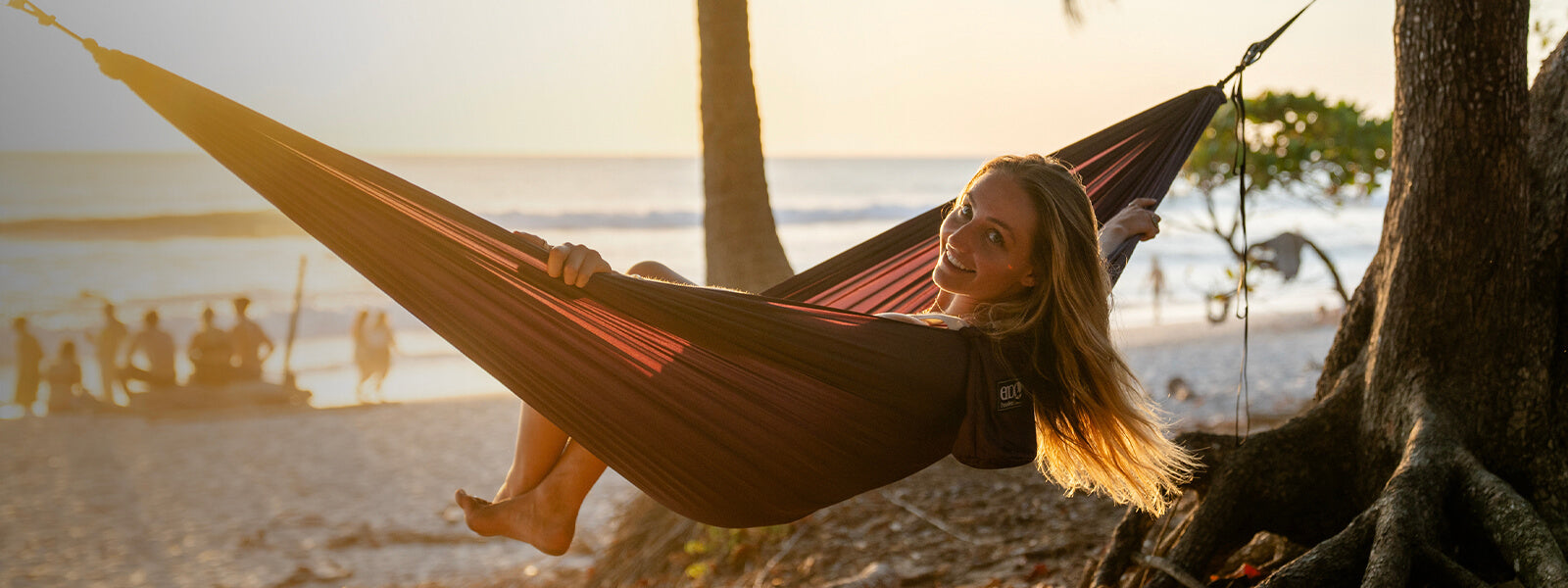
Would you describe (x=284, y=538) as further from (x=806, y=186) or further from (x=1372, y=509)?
(x=806, y=186)

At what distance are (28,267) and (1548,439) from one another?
1499 centimetres

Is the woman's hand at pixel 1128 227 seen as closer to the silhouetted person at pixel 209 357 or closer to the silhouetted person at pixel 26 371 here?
the silhouetted person at pixel 209 357

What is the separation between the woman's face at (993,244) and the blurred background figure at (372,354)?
6.87 metres

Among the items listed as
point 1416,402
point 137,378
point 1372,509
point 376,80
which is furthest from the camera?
point 376,80

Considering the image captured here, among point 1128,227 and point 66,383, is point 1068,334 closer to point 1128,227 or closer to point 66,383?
point 1128,227

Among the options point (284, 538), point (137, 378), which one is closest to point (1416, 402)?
point (284, 538)

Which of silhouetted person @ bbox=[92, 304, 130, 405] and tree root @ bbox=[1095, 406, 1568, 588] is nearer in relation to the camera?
tree root @ bbox=[1095, 406, 1568, 588]

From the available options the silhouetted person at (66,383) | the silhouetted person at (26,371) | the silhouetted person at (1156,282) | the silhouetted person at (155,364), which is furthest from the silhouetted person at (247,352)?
the silhouetted person at (1156,282)

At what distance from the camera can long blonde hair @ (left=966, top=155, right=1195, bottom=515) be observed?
1500mm

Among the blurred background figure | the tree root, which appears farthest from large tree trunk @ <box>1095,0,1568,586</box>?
the blurred background figure

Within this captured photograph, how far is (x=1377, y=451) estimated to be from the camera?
1879mm

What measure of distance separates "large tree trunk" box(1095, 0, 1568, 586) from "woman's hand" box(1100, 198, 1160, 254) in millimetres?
404

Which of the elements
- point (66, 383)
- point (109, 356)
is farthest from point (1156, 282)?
point (66, 383)

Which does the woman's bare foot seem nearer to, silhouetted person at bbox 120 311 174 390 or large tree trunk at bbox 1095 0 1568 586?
large tree trunk at bbox 1095 0 1568 586
